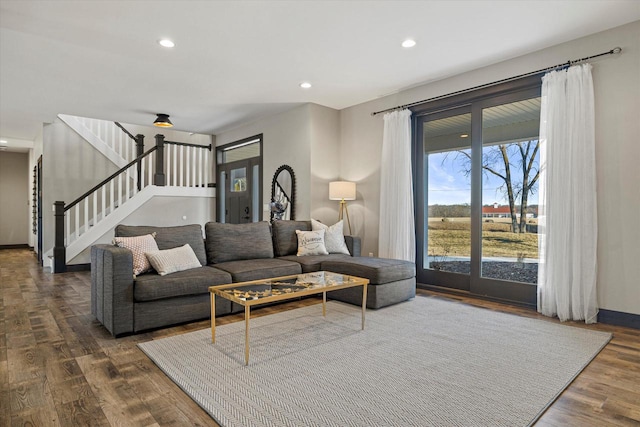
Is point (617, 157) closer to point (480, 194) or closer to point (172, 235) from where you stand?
point (480, 194)

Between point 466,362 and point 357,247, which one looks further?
point 357,247

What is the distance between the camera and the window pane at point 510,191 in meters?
4.18

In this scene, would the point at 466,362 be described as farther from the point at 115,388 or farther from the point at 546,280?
the point at 115,388

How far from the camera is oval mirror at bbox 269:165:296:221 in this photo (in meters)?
6.21

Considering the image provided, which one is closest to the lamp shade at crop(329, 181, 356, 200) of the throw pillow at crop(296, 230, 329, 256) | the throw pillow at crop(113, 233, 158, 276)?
the throw pillow at crop(296, 230, 329, 256)

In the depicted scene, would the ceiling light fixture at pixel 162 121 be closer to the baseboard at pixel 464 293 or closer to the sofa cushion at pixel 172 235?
the sofa cushion at pixel 172 235

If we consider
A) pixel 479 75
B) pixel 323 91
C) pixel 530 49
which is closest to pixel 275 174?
pixel 323 91

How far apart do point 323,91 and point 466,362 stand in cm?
405

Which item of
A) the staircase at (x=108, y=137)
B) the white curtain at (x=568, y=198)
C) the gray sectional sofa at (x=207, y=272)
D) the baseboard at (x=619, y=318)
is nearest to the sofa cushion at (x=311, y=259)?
the gray sectional sofa at (x=207, y=272)

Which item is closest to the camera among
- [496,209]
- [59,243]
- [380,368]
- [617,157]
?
[380,368]

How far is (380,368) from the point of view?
2477 millimetres

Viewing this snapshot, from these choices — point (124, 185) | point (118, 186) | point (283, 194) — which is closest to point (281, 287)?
point (283, 194)

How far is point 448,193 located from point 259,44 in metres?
3.02

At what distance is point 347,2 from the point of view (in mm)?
3021
